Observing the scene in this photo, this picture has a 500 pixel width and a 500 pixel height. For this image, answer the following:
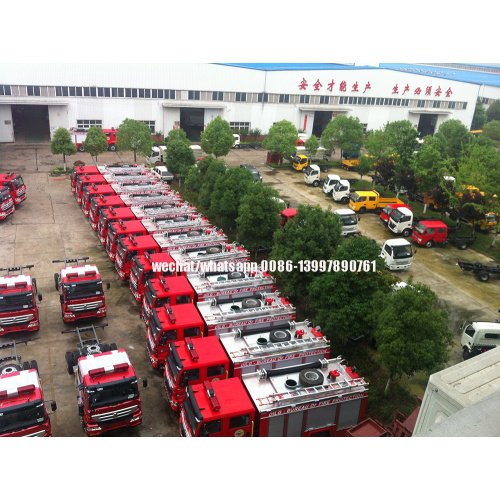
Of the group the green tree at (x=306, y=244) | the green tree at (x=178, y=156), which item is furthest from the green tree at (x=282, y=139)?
the green tree at (x=306, y=244)

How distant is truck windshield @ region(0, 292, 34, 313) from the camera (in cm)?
1517

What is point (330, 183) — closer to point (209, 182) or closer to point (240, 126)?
point (209, 182)

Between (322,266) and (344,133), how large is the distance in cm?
2677

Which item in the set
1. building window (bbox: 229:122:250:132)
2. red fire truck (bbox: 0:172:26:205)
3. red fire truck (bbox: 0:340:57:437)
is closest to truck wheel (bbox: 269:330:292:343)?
red fire truck (bbox: 0:340:57:437)

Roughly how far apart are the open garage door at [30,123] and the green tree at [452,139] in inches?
1399

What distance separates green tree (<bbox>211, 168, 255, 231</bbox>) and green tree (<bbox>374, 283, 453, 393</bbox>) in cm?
1093

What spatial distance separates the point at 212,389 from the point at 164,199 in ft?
50.5

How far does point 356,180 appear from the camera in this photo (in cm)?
3697

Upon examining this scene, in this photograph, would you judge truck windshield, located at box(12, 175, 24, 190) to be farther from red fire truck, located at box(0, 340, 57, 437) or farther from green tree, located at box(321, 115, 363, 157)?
green tree, located at box(321, 115, 363, 157)

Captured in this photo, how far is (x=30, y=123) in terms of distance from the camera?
50125 millimetres

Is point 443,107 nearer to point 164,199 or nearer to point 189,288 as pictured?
point 164,199

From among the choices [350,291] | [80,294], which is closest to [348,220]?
[350,291]

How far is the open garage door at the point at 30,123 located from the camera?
4486 cm

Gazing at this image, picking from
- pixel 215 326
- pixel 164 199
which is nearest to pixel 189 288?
pixel 215 326
